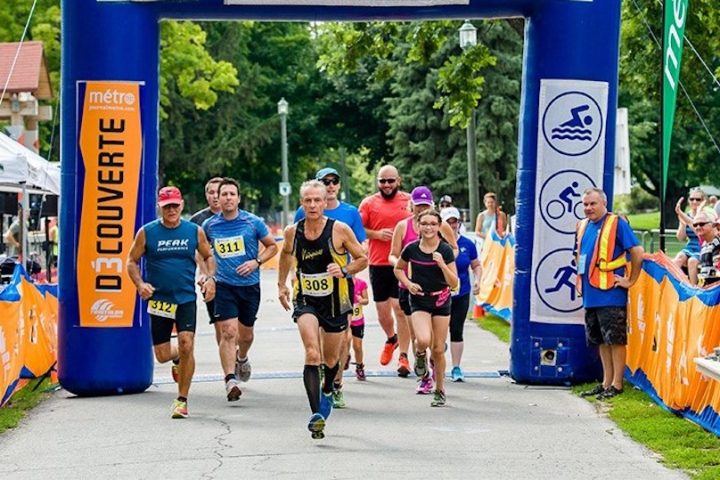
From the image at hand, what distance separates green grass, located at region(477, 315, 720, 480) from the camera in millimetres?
9402

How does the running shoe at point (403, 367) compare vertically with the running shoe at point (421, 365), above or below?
below

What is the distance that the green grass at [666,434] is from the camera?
30.8 feet

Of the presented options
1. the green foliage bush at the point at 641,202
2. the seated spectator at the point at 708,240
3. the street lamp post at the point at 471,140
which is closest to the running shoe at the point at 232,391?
the seated spectator at the point at 708,240

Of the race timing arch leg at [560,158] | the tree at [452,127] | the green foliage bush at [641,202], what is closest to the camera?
the race timing arch leg at [560,158]

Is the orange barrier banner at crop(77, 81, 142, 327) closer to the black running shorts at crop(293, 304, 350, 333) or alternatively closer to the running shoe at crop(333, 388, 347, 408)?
the running shoe at crop(333, 388, 347, 408)

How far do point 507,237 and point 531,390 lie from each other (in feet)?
31.7

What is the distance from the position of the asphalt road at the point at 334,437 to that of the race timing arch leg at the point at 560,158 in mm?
498

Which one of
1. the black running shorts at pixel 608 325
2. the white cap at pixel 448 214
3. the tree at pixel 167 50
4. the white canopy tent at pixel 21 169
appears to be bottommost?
the black running shorts at pixel 608 325

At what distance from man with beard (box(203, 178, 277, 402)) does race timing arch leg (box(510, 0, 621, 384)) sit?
2.52 meters

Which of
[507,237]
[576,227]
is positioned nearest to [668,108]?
[576,227]

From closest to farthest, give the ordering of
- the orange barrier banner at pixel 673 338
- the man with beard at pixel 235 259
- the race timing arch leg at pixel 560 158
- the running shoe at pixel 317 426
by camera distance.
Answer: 1. the running shoe at pixel 317 426
2. the orange barrier banner at pixel 673 338
3. the man with beard at pixel 235 259
4. the race timing arch leg at pixel 560 158

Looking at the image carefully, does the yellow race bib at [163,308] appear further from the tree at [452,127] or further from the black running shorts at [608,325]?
the tree at [452,127]

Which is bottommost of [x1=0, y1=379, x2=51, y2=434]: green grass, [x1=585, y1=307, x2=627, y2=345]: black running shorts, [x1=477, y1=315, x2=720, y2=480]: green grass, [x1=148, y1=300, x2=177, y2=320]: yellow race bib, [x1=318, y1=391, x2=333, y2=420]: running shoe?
[x1=0, y1=379, x2=51, y2=434]: green grass

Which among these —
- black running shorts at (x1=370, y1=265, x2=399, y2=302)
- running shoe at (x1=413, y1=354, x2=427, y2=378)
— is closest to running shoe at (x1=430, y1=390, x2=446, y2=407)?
running shoe at (x1=413, y1=354, x2=427, y2=378)
